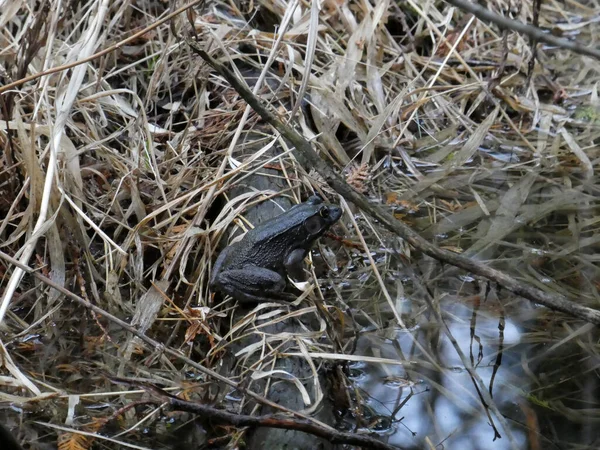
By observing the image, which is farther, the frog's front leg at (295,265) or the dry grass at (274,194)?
the frog's front leg at (295,265)

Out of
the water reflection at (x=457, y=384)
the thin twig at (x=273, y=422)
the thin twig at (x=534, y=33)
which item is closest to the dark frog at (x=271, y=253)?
the water reflection at (x=457, y=384)

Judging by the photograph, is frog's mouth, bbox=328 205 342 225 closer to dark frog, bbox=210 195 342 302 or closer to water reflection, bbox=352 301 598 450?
dark frog, bbox=210 195 342 302

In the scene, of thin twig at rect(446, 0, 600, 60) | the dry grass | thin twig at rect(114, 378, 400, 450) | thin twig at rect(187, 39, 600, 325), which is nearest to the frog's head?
the dry grass

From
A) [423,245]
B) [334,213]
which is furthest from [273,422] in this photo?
[334,213]

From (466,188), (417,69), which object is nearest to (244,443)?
(466,188)

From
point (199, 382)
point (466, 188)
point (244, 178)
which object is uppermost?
point (244, 178)

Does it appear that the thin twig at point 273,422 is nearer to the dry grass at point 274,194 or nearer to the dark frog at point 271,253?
the dry grass at point 274,194

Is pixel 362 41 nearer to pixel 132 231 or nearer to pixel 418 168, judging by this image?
pixel 418 168

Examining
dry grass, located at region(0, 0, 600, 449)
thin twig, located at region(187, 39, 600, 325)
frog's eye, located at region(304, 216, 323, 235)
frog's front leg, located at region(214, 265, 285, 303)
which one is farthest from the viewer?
frog's eye, located at region(304, 216, 323, 235)
